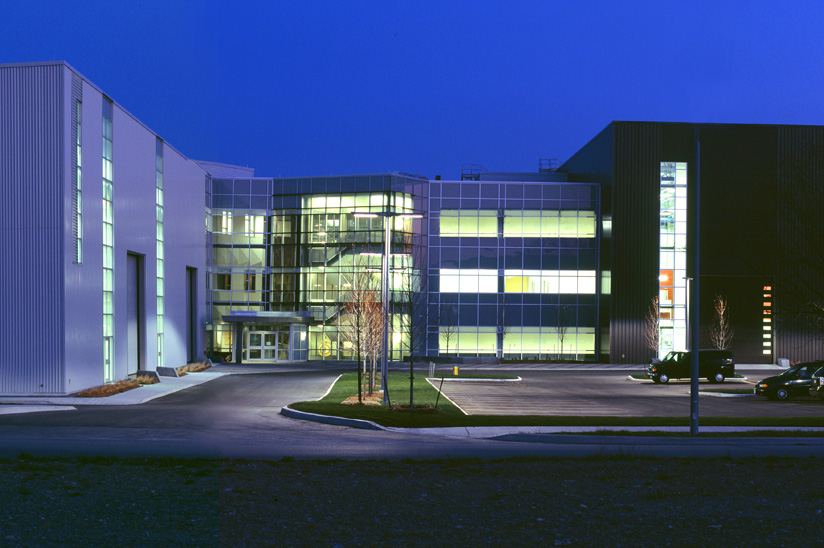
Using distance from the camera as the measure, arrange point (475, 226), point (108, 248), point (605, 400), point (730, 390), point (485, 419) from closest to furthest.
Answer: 1. point (485, 419)
2. point (605, 400)
3. point (108, 248)
4. point (730, 390)
5. point (475, 226)

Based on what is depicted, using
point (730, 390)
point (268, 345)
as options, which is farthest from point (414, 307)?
point (730, 390)

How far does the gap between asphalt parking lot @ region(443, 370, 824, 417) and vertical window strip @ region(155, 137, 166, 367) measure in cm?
1741

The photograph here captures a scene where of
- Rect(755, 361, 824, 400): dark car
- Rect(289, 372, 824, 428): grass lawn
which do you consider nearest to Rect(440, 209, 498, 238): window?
Rect(755, 361, 824, 400): dark car

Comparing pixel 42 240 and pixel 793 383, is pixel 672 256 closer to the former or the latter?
pixel 793 383

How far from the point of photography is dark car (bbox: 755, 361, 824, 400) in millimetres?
34562

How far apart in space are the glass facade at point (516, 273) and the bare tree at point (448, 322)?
3.2 inches

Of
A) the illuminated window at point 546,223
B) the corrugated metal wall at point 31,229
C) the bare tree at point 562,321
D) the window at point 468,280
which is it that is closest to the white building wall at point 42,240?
the corrugated metal wall at point 31,229

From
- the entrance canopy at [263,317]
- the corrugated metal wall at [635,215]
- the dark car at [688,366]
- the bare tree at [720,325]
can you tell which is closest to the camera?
the dark car at [688,366]

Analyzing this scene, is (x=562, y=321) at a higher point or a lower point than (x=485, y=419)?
higher

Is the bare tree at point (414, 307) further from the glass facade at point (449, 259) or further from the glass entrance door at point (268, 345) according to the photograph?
the glass entrance door at point (268, 345)

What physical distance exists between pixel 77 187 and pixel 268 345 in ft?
98.3

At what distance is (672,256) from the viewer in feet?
201

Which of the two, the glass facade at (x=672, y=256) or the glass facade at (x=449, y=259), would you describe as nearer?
the glass facade at (x=672, y=256)

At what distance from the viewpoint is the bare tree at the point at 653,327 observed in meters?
59.1
